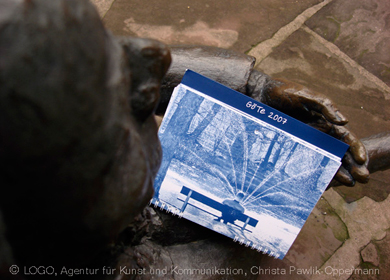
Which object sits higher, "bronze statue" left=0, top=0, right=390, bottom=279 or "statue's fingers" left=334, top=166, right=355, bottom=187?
"bronze statue" left=0, top=0, right=390, bottom=279

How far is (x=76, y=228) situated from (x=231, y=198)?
0.64 metres

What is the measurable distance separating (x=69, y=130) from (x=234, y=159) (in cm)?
71

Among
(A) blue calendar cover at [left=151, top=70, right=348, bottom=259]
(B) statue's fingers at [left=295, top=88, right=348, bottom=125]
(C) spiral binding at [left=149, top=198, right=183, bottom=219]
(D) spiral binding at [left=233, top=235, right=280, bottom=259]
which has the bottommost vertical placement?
(D) spiral binding at [left=233, top=235, right=280, bottom=259]

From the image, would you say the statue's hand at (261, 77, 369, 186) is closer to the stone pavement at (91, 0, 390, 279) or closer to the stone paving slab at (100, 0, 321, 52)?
the stone pavement at (91, 0, 390, 279)

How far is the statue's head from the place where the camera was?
0.38 meters

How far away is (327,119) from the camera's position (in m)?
1.10

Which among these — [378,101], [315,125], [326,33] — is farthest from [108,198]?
[326,33]

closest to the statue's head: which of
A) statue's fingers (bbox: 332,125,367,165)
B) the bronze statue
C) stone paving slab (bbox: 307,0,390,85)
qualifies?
the bronze statue

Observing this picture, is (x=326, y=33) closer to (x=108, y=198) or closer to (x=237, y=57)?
(x=237, y=57)

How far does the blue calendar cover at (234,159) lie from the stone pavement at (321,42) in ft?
2.69

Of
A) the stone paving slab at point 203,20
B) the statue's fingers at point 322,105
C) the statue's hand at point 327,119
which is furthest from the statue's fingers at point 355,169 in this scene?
the stone paving slab at point 203,20

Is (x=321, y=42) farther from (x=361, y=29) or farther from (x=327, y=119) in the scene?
(x=327, y=119)

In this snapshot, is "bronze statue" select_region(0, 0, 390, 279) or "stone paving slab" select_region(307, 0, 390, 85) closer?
"bronze statue" select_region(0, 0, 390, 279)

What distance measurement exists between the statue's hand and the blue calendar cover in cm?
7
